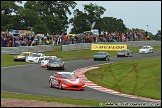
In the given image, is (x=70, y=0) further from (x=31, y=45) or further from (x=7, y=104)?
(x=7, y=104)

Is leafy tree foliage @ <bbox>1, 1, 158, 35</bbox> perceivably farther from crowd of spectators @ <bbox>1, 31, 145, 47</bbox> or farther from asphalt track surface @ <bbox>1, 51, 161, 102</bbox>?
asphalt track surface @ <bbox>1, 51, 161, 102</bbox>

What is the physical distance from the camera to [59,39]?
55750 mm

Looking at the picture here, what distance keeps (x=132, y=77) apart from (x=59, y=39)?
27.1m

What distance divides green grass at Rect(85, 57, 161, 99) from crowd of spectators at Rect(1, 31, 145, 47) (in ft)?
54.6

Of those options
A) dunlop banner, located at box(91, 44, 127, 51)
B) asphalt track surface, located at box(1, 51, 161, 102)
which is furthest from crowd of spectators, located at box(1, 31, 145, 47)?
asphalt track surface, located at box(1, 51, 161, 102)

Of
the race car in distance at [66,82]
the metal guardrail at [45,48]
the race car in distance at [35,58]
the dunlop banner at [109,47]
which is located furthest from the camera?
the dunlop banner at [109,47]

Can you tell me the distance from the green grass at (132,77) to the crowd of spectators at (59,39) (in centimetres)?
1665

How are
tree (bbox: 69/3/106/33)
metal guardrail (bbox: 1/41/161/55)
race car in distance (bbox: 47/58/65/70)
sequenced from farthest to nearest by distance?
tree (bbox: 69/3/106/33), metal guardrail (bbox: 1/41/161/55), race car in distance (bbox: 47/58/65/70)

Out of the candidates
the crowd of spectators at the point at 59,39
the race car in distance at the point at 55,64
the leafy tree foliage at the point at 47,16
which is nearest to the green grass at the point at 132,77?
the race car in distance at the point at 55,64

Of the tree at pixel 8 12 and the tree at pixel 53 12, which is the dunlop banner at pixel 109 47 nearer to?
the tree at pixel 8 12

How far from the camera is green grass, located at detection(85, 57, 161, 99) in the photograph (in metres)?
25.2

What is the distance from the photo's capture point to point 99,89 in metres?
25.0

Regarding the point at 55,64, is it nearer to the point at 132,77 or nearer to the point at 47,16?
the point at 132,77

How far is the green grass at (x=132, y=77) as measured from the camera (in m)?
25.2
